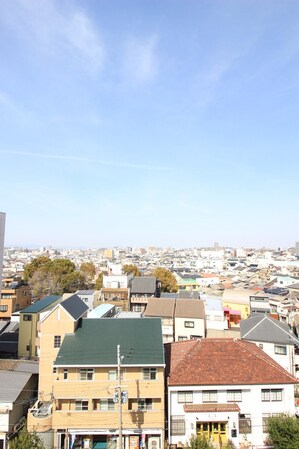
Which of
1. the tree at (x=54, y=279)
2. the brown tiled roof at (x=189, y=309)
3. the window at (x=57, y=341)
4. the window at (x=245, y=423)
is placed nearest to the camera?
the window at (x=245, y=423)

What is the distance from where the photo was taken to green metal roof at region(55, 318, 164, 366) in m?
17.7

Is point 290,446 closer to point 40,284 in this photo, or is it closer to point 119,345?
point 119,345

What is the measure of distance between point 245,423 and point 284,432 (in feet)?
7.95

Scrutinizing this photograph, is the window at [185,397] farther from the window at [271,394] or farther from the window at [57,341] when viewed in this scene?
the window at [57,341]

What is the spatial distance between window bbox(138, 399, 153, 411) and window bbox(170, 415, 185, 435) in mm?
1322

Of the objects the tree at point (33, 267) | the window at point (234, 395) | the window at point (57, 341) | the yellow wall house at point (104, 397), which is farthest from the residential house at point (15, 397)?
the tree at point (33, 267)

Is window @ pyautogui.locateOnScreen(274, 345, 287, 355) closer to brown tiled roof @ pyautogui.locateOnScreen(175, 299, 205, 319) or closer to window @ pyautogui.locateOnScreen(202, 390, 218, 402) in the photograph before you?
brown tiled roof @ pyautogui.locateOnScreen(175, 299, 205, 319)

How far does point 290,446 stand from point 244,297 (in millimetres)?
27626

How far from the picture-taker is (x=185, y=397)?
58.1 ft

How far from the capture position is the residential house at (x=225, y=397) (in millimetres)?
A: 17141

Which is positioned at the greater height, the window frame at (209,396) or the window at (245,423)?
the window frame at (209,396)

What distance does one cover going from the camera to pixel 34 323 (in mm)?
28062

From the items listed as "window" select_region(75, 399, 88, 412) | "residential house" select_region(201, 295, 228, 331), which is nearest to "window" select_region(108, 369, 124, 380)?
"window" select_region(75, 399, 88, 412)

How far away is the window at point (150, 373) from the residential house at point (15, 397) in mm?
7136
